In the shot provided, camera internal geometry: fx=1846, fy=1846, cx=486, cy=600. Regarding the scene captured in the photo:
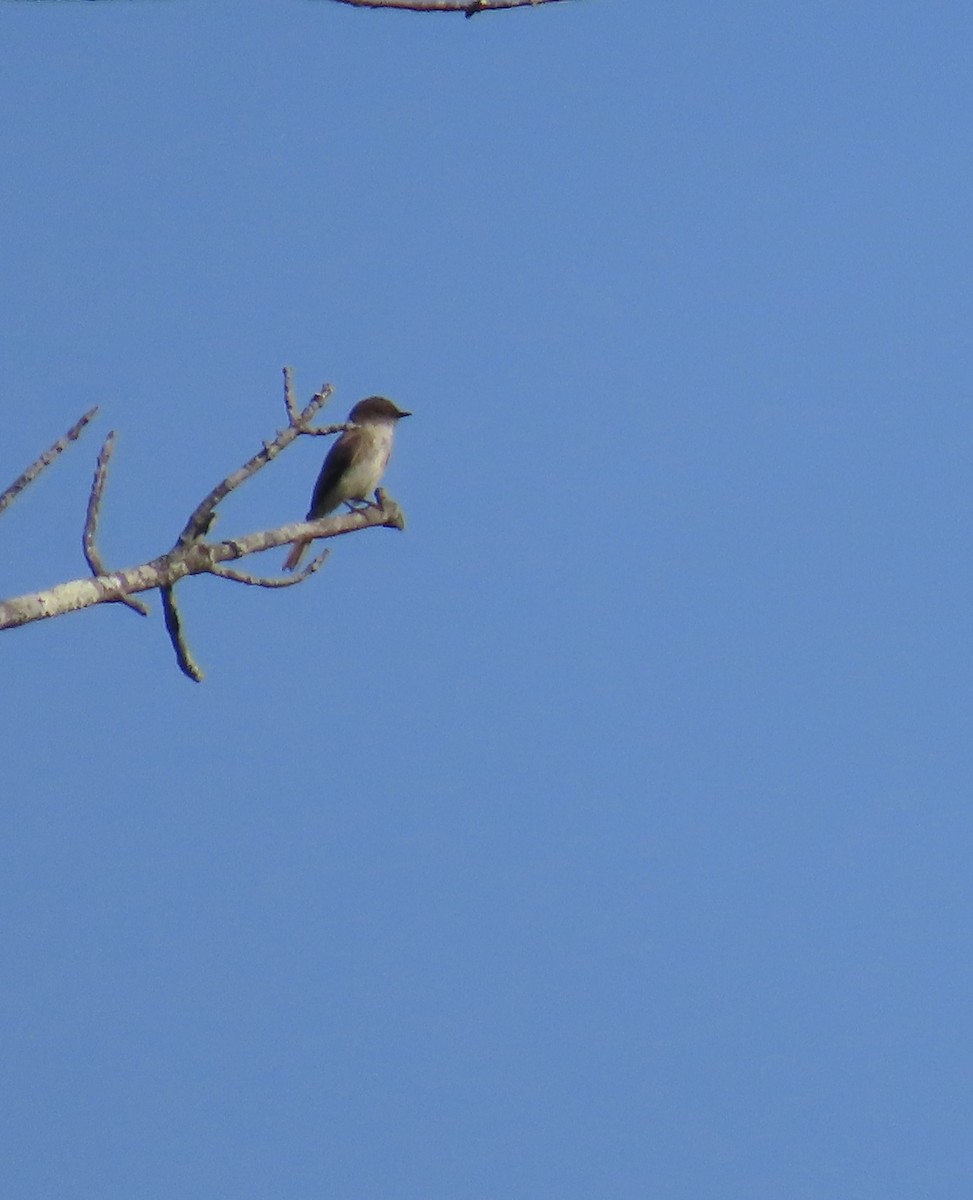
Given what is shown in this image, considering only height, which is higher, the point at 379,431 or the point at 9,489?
the point at 379,431

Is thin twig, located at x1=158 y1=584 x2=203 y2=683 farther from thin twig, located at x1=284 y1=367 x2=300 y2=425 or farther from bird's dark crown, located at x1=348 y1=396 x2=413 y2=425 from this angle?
bird's dark crown, located at x1=348 y1=396 x2=413 y2=425

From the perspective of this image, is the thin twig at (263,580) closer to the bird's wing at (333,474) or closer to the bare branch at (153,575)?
the bare branch at (153,575)

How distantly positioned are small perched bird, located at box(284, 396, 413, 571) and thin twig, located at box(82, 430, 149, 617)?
722 cm

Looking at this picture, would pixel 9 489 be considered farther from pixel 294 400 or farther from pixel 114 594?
pixel 294 400

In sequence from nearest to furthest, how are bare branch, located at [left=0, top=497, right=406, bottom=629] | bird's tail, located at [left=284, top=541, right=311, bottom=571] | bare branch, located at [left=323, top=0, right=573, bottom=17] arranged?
bare branch, located at [left=323, top=0, right=573, bottom=17] < bare branch, located at [left=0, top=497, right=406, bottom=629] < bird's tail, located at [left=284, top=541, right=311, bottom=571]

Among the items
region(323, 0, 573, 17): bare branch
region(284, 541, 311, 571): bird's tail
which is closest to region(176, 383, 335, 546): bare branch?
region(323, 0, 573, 17): bare branch

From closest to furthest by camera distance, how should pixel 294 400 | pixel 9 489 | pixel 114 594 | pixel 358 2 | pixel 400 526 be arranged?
pixel 358 2 < pixel 9 489 < pixel 114 594 < pixel 294 400 < pixel 400 526

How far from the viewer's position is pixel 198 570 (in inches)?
201

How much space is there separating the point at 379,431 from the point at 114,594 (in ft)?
25.3

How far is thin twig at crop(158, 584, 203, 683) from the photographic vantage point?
201 inches

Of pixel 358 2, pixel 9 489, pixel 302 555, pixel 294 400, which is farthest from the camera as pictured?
pixel 302 555

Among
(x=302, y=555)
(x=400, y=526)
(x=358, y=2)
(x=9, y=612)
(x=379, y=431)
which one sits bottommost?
(x=9, y=612)

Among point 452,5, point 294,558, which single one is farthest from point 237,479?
point 294,558

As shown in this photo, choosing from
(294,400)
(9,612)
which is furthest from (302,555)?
(9,612)
